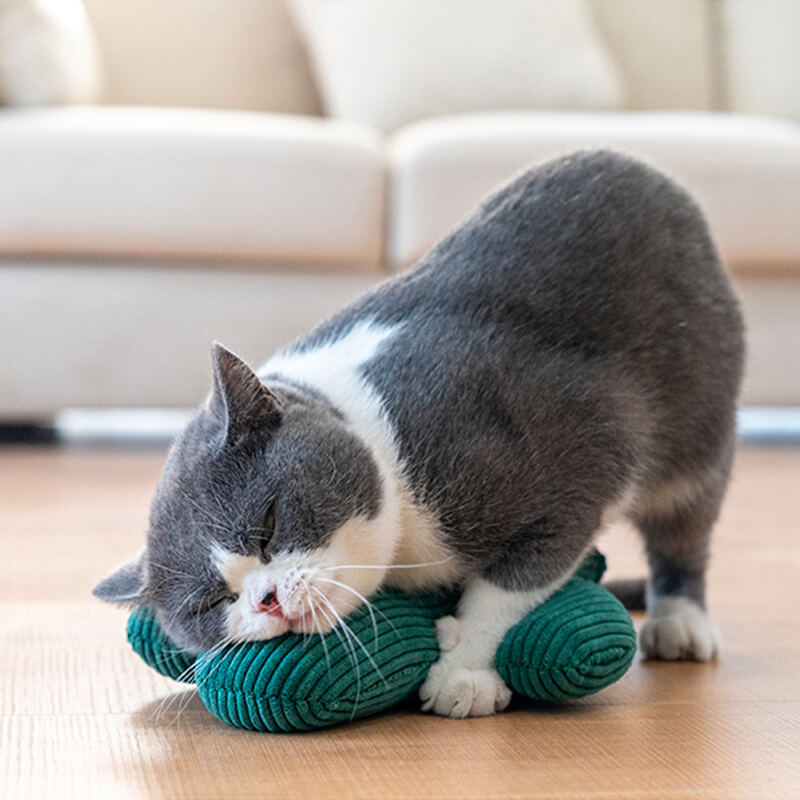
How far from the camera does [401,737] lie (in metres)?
1.02

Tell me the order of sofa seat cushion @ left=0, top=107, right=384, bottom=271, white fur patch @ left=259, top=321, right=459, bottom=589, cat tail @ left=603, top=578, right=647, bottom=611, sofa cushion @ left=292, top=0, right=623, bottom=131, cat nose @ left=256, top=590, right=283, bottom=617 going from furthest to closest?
sofa cushion @ left=292, top=0, right=623, bottom=131 → sofa seat cushion @ left=0, top=107, right=384, bottom=271 → cat tail @ left=603, top=578, right=647, bottom=611 → white fur patch @ left=259, top=321, right=459, bottom=589 → cat nose @ left=256, top=590, right=283, bottom=617

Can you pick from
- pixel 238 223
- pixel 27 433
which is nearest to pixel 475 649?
pixel 238 223

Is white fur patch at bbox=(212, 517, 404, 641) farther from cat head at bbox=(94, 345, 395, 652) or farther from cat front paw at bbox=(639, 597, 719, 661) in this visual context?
cat front paw at bbox=(639, 597, 719, 661)

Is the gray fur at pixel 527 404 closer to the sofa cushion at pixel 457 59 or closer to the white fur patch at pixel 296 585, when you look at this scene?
the white fur patch at pixel 296 585

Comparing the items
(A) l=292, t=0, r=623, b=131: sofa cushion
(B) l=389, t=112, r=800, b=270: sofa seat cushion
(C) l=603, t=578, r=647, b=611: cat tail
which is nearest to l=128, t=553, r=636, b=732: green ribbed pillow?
(C) l=603, t=578, r=647, b=611: cat tail

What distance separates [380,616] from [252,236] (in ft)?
5.80

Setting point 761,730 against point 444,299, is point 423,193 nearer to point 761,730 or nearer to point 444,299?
point 444,299

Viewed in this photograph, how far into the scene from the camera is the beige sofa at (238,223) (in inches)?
106

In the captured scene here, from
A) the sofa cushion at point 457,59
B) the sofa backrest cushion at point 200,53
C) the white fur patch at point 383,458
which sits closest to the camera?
the white fur patch at point 383,458

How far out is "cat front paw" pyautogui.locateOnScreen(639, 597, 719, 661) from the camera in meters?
1.31

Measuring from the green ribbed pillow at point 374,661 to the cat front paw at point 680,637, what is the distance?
198 millimetres

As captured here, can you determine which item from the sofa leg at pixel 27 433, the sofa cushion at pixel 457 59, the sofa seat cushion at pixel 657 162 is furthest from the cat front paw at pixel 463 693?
the sofa cushion at pixel 457 59

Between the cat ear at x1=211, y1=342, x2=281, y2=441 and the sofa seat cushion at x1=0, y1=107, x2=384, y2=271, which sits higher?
the cat ear at x1=211, y1=342, x2=281, y2=441

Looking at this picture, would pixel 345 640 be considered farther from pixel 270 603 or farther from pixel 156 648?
pixel 156 648
